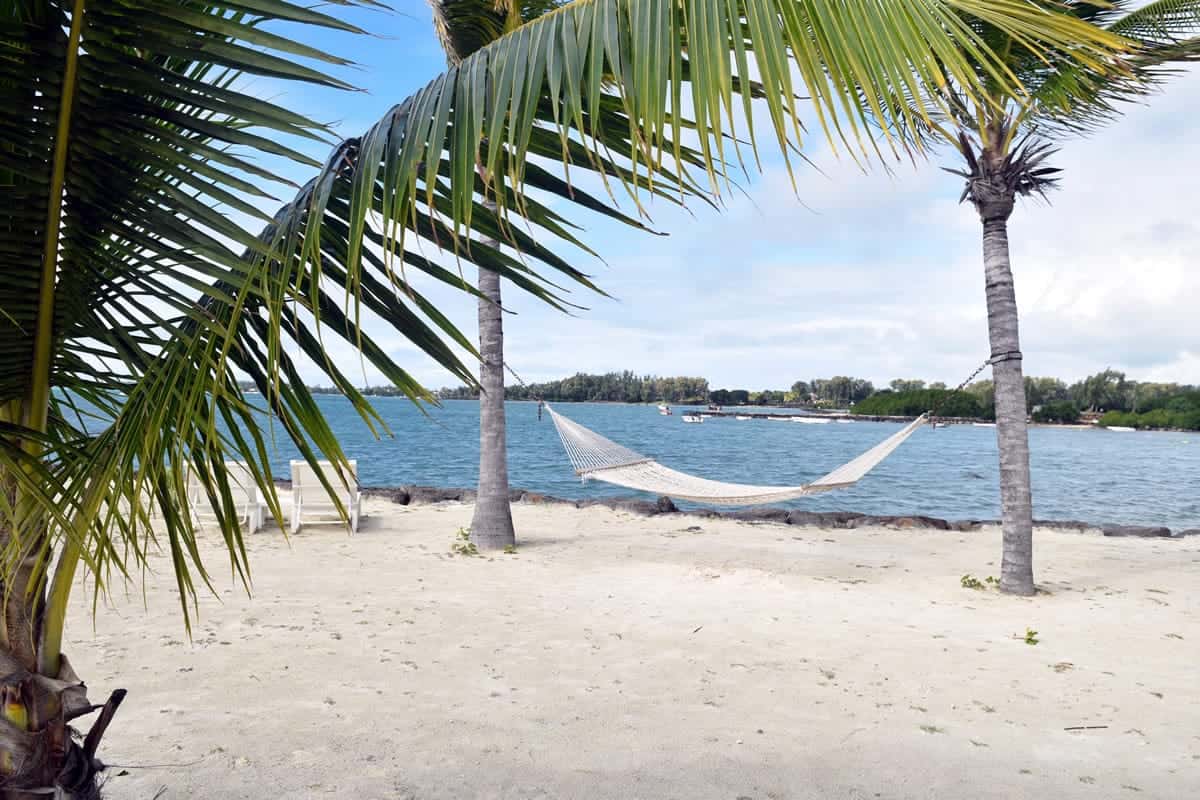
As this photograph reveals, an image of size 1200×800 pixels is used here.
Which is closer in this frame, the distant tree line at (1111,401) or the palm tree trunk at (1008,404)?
the palm tree trunk at (1008,404)

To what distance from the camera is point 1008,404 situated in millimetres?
5391

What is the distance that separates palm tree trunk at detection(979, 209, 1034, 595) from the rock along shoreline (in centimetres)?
332

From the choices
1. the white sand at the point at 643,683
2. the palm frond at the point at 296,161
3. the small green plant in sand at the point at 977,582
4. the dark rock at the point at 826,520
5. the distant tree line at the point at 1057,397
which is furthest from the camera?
the distant tree line at the point at 1057,397

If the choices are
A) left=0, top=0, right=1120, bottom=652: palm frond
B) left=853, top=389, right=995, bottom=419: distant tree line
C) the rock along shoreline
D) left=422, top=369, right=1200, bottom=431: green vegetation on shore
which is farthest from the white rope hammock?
left=422, top=369, right=1200, bottom=431: green vegetation on shore

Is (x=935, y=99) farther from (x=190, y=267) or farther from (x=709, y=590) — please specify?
(x=709, y=590)

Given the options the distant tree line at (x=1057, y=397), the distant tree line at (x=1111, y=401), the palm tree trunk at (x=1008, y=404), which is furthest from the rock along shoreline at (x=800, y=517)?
the distant tree line at (x=1111, y=401)

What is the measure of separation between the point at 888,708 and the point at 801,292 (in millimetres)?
37028

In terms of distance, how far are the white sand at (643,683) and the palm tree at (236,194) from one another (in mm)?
1385

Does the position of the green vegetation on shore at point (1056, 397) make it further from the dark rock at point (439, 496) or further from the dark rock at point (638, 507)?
the dark rock at point (638, 507)

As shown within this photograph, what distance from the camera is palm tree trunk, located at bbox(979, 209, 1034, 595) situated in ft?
17.4

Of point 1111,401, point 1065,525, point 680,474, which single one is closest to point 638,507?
point 680,474

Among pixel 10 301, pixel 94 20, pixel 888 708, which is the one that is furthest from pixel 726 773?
pixel 94 20

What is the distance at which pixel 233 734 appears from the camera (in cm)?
268

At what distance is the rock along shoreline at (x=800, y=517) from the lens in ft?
28.3
